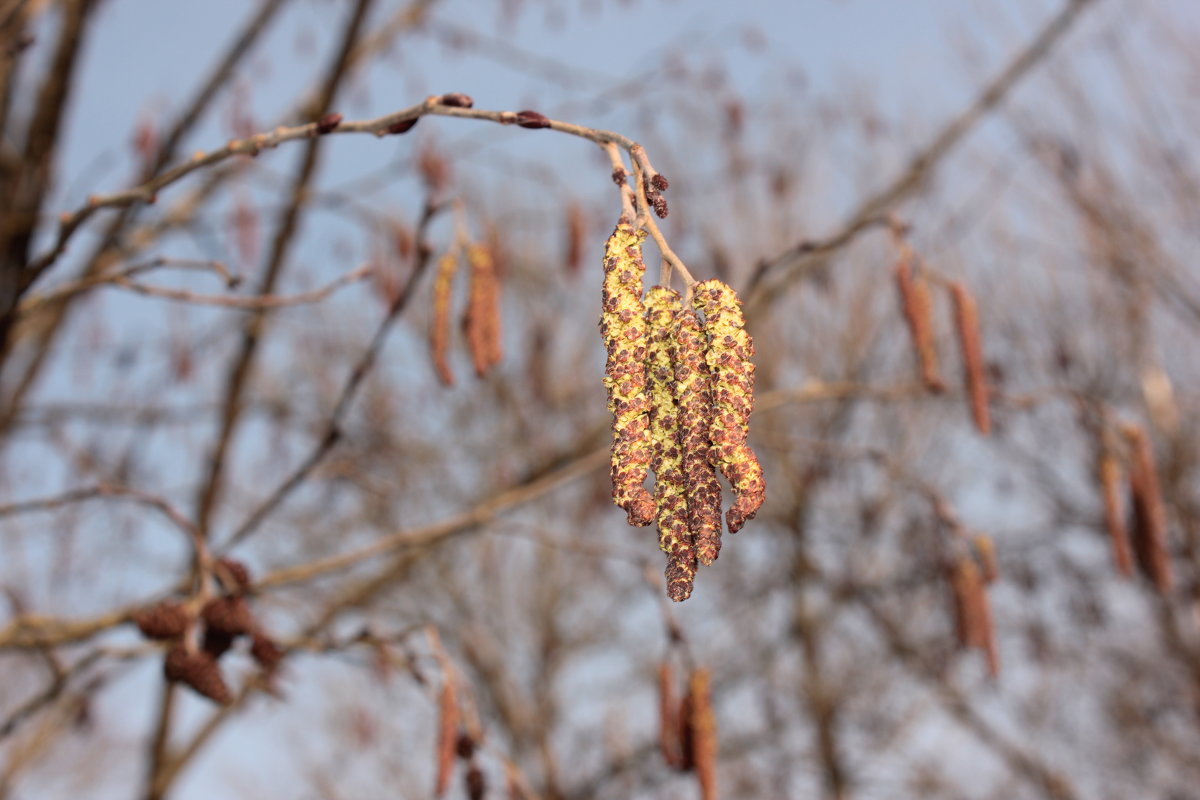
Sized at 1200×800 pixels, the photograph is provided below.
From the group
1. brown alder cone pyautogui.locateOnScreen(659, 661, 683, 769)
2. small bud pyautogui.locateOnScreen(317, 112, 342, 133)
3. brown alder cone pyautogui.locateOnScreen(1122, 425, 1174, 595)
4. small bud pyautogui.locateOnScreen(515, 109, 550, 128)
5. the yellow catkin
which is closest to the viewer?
the yellow catkin

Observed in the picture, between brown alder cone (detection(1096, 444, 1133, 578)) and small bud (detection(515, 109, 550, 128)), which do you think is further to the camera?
brown alder cone (detection(1096, 444, 1133, 578))

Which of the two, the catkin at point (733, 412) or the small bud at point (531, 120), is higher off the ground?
the small bud at point (531, 120)

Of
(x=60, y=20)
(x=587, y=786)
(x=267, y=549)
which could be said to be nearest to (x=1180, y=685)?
(x=587, y=786)

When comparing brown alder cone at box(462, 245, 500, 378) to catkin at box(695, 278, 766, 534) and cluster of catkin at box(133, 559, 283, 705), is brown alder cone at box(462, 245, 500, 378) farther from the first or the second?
catkin at box(695, 278, 766, 534)

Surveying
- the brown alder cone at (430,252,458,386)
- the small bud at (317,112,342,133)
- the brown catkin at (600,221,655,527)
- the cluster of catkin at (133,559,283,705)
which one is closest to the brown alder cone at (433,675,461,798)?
the cluster of catkin at (133,559,283,705)

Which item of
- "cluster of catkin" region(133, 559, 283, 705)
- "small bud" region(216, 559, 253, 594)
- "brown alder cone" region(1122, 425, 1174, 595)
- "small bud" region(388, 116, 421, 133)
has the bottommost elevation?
"cluster of catkin" region(133, 559, 283, 705)

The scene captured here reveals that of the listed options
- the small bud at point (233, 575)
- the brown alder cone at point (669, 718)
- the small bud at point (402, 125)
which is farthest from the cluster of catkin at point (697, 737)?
the small bud at point (402, 125)

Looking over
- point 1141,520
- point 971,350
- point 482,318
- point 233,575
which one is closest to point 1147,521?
point 1141,520

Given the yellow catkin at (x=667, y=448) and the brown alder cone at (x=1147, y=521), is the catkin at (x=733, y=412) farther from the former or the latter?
the brown alder cone at (x=1147, y=521)
